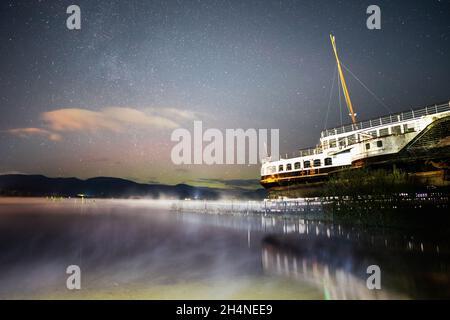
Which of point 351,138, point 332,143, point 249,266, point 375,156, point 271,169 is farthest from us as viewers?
point 271,169

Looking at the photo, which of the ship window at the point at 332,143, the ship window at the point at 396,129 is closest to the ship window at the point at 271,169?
the ship window at the point at 332,143

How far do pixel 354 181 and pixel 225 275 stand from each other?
13.9 m

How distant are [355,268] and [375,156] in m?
18.4

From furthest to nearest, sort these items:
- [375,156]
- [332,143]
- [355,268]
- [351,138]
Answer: [332,143], [351,138], [375,156], [355,268]

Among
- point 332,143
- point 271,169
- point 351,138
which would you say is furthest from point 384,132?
point 271,169

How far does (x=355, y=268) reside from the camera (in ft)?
36.2

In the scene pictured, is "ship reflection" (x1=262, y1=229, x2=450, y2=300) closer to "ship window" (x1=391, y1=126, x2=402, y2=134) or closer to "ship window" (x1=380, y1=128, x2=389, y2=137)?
"ship window" (x1=391, y1=126, x2=402, y2=134)

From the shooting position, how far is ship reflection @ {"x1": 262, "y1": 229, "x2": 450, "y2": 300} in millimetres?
8571

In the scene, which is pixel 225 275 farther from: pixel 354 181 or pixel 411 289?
pixel 354 181

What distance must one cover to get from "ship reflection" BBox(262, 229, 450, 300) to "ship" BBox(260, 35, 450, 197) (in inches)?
410

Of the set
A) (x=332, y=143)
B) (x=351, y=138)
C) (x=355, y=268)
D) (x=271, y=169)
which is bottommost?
(x=355, y=268)

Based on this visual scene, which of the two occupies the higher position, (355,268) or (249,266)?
Result: (355,268)

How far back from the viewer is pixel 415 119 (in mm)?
27094

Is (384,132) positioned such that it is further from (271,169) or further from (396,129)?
(271,169)
